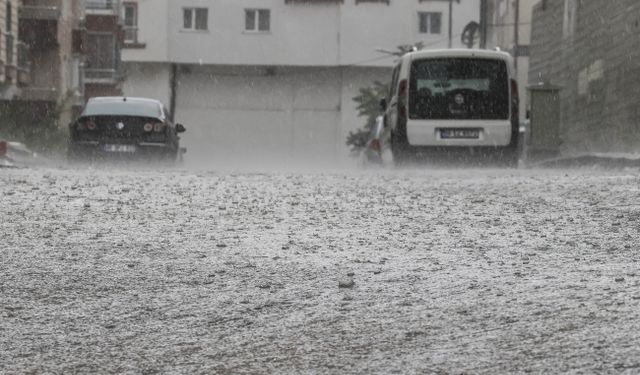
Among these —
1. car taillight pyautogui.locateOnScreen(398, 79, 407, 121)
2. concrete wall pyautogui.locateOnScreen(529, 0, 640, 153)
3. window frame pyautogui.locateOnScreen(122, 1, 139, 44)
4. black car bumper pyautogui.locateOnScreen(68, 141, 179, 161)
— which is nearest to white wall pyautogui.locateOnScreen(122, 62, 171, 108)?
window frame pyautogui.locateOnScreen(122, 1, 139, 44)

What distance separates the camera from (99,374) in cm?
557

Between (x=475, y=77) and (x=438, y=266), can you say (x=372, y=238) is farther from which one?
(x=475, y=77)

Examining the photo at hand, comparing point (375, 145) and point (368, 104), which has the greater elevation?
point (368, 104)

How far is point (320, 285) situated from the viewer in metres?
7.40

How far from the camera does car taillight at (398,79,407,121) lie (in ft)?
72.9

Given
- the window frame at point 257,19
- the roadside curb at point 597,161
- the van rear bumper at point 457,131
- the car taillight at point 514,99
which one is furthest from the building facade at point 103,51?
the car taillight at point 514,99

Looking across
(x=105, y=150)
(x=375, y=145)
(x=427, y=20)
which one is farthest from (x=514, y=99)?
(x=427, y=20)

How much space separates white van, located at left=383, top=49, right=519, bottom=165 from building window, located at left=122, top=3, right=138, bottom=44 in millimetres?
45585

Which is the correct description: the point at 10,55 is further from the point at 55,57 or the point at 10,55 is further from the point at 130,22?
the point at 130,22

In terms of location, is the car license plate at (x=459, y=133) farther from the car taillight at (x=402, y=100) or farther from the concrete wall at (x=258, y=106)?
the concrete wall at (x=258, y=106)

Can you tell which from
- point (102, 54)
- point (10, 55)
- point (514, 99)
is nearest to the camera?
point (514, 99)

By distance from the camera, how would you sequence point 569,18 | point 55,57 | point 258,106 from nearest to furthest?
point 569,18
point 55,57
point 258,106

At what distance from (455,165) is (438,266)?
14762 mm

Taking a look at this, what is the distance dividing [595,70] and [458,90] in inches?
428
